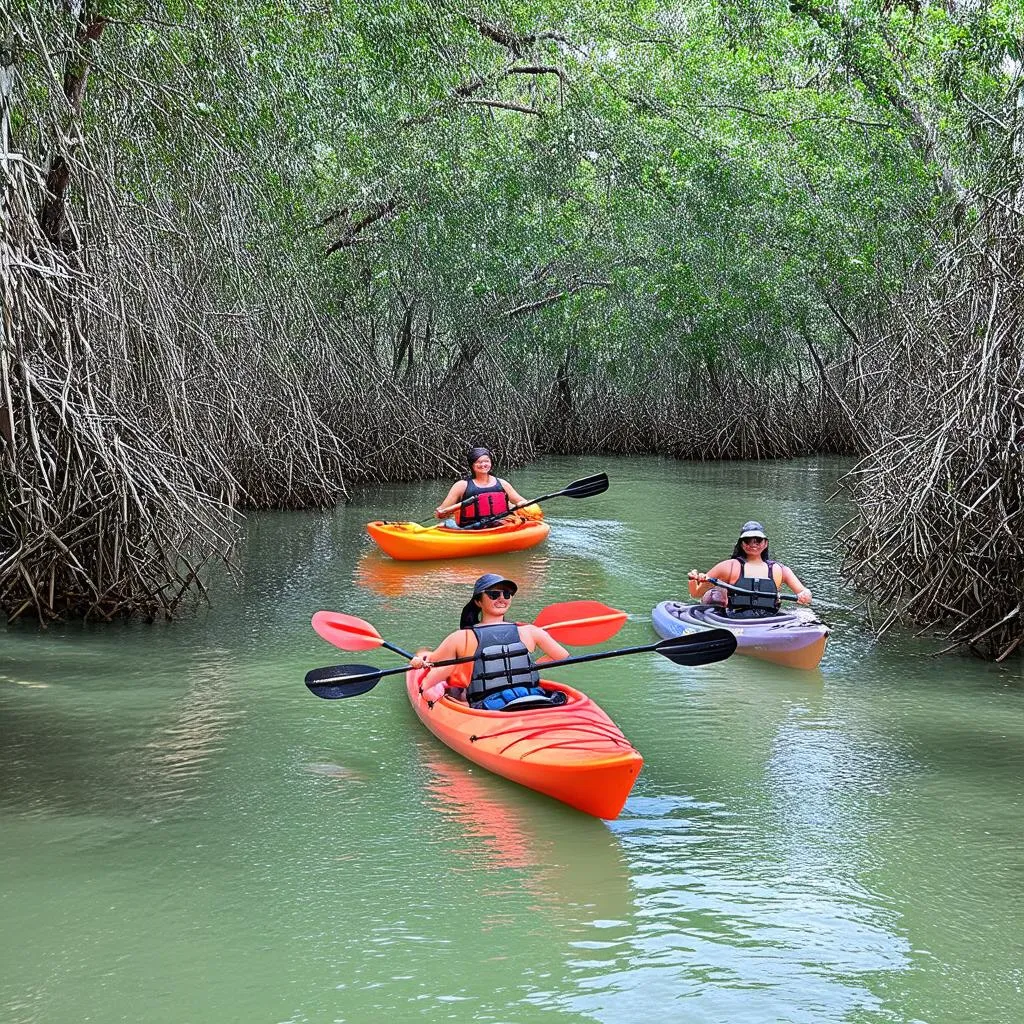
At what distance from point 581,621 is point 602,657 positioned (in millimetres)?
865

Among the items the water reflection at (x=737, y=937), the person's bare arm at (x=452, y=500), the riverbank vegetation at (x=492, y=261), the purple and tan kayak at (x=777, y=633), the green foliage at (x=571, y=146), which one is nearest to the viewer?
the water reflection at (x=737, y=937)

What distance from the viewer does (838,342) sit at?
26.3 meters

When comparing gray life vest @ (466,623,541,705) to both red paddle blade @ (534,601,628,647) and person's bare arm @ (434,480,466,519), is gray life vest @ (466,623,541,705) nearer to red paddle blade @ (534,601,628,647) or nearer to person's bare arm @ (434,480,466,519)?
red paddle blade @ (534,601,628,647)

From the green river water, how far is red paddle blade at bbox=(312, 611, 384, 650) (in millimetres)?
376

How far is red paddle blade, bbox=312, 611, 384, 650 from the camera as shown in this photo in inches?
257

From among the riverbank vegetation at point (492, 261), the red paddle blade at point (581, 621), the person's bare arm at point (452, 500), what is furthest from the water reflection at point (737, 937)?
the person's bare arm at point (452, 500)

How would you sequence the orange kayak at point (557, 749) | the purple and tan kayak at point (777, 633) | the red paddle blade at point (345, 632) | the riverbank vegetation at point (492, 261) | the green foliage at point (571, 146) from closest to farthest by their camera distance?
the orange kayak at point (557, 749) → the red paddle blade at point (345, 632) → the purple and tan kayak at point (777, 633) → the riverbank vegetation at point (492, 261) → the green foliage at point (571, 146)

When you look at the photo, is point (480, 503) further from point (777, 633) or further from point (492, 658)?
point (492, 658)

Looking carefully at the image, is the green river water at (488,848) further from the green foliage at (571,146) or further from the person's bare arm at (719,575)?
the green foliage at (571,146)

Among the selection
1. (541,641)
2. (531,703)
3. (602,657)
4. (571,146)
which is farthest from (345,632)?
(571,146)

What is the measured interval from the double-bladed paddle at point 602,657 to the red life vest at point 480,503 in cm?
591

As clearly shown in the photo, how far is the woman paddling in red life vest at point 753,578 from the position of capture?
7.70 m

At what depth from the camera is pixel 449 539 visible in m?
11.6

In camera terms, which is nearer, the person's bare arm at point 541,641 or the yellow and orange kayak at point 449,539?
the person's bare arm at point 541,641
